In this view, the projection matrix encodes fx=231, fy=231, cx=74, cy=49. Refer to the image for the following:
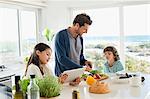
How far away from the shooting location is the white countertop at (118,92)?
161 cm

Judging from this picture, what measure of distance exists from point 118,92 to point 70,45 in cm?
88

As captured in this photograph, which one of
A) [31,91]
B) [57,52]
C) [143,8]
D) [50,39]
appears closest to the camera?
[31,91]

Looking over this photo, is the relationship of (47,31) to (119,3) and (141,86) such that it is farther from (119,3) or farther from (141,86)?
(141,86)

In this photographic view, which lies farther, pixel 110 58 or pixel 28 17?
pixel 28 17

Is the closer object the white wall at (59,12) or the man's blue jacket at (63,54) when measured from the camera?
the man's blue jacket at (63,54)

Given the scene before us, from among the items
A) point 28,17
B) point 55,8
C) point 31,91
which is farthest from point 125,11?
point 31,91

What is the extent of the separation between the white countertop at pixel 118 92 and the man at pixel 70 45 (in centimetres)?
30

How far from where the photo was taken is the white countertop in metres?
1.61

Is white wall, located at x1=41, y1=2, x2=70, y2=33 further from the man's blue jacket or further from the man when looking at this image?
the man's blue jacket

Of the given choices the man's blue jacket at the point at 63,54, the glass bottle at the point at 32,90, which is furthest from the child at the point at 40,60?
the glass bottle at the point at 32,90

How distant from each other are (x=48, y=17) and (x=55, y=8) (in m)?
0.24

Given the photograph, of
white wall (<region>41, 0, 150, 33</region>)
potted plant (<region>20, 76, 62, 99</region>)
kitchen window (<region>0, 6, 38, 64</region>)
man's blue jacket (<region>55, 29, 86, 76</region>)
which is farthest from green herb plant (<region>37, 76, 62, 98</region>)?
white wall (<region>41, 0, 150, 33</region>)

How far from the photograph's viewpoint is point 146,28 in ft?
14.1

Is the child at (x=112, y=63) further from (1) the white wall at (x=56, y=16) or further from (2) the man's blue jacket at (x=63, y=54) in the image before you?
(1) the white wall at (x=56, y=16)
